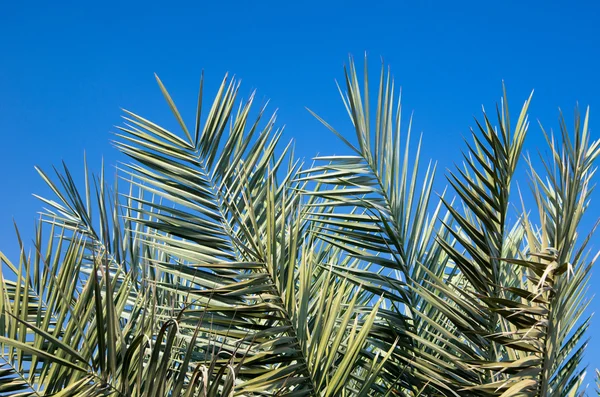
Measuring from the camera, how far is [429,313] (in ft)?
8.82

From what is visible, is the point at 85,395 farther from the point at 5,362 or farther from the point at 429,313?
the point at 429,313

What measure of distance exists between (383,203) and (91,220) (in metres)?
1.40

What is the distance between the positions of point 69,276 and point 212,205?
0.89 m

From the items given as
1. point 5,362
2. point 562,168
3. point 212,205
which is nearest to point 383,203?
point 212,205

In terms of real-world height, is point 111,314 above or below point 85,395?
above

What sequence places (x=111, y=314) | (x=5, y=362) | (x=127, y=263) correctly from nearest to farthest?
1. (x=111, y=314)
2. (x=5, y=362)
3. (x=127, y=263)

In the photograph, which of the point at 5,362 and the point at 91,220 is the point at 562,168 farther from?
the point at 91,220

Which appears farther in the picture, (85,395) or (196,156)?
(196,156)

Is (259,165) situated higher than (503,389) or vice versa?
(259,165)

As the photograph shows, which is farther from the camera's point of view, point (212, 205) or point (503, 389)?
point (212, 205)

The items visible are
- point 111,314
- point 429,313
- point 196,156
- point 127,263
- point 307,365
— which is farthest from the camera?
point 127,263

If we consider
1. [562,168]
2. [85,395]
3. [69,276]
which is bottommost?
[85,395]

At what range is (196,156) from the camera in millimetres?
2943

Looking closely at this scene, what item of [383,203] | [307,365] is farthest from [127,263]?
[307,365]
